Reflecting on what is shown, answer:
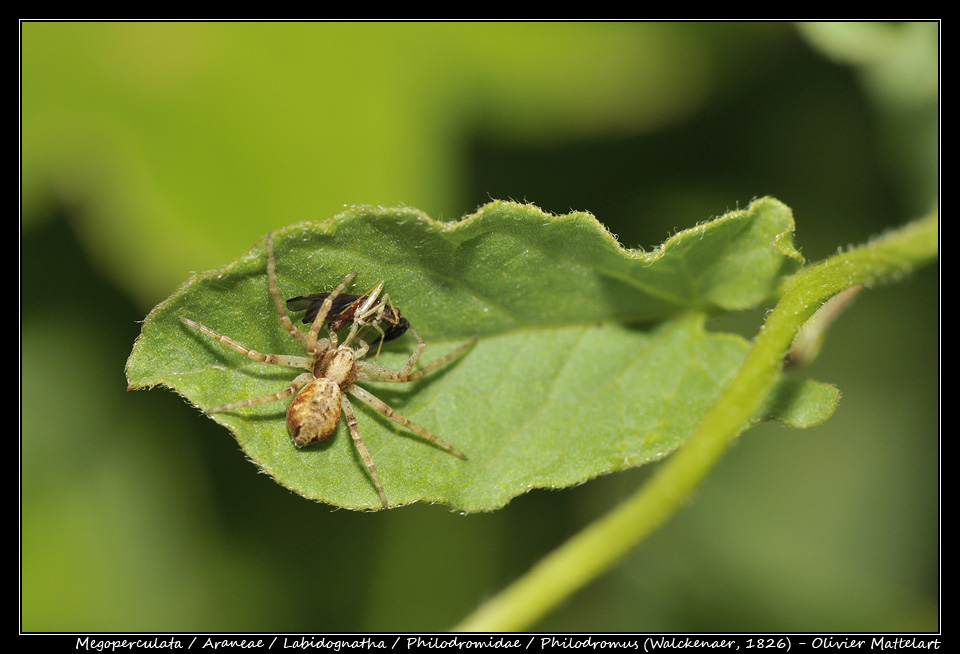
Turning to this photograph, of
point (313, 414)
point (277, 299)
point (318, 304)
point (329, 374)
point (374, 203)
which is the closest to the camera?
point (277, 299)

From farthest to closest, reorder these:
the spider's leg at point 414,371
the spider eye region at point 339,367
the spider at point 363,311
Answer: the spider eye region at point 339,367, the spider's leg at point 414,371, the spider at point 363,311

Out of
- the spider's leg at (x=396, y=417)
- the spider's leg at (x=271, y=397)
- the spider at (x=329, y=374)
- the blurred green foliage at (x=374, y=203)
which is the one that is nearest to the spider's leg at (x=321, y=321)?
the spider at (x=329, y=374)

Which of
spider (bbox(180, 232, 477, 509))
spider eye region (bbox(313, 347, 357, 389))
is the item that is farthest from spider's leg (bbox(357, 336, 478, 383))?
spider eye region (bbox(313, 347, 357, 389))

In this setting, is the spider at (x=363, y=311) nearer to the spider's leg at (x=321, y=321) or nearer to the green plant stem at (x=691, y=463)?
Answer: the spider's leg at (x=321, y=321)

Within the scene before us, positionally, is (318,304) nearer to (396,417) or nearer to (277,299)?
(277,299)

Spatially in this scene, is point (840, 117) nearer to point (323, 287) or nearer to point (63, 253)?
point (323, 287)

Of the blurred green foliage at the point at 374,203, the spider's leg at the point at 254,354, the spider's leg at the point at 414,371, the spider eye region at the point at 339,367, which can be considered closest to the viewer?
the spider's leg at the point at 254,354

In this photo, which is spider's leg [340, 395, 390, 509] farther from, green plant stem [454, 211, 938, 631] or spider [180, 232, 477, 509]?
green plant stem [454, 211, 938, 631]

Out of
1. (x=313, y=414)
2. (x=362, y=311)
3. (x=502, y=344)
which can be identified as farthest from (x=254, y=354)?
(x=502, y=344)
